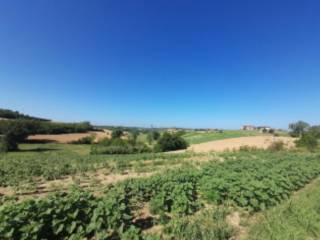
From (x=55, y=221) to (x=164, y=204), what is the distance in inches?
102

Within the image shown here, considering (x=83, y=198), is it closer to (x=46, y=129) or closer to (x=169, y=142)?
(x=169, y=142)

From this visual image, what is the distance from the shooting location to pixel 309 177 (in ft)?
29.7

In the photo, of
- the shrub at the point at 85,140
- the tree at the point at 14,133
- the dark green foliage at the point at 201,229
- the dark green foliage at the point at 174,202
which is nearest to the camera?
the dark green foliage at the point at 201,229

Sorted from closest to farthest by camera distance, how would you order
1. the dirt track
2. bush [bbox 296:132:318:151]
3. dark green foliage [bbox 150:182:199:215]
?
dark green foliage [bbox 150:182:199:215]
bush [bbox 296:132:318:151]
the dirt track

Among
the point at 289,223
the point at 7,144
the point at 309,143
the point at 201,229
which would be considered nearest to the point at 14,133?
the point at 7,144

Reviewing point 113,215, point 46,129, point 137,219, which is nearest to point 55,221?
point 113,215

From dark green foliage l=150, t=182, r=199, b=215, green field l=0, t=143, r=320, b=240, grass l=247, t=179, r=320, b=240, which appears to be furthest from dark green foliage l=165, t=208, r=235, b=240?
grass l=247, t=179, r=320, b=240

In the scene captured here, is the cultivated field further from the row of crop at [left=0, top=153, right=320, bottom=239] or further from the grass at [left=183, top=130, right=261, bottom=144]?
the grass at [left=183, top=130, right=261, bottom=144]

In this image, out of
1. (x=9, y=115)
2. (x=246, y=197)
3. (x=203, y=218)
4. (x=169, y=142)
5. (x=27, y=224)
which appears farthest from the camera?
(x=9, y=115)

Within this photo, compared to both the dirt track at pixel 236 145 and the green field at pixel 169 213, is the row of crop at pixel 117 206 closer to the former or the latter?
the green field at pixel 169 213

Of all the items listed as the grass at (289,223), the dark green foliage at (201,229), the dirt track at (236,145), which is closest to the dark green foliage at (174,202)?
the dark green foliage at (201,229)

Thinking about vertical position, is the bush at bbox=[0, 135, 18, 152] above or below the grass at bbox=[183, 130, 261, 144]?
below

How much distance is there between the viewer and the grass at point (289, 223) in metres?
3.90

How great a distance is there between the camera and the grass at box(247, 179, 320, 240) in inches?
154
